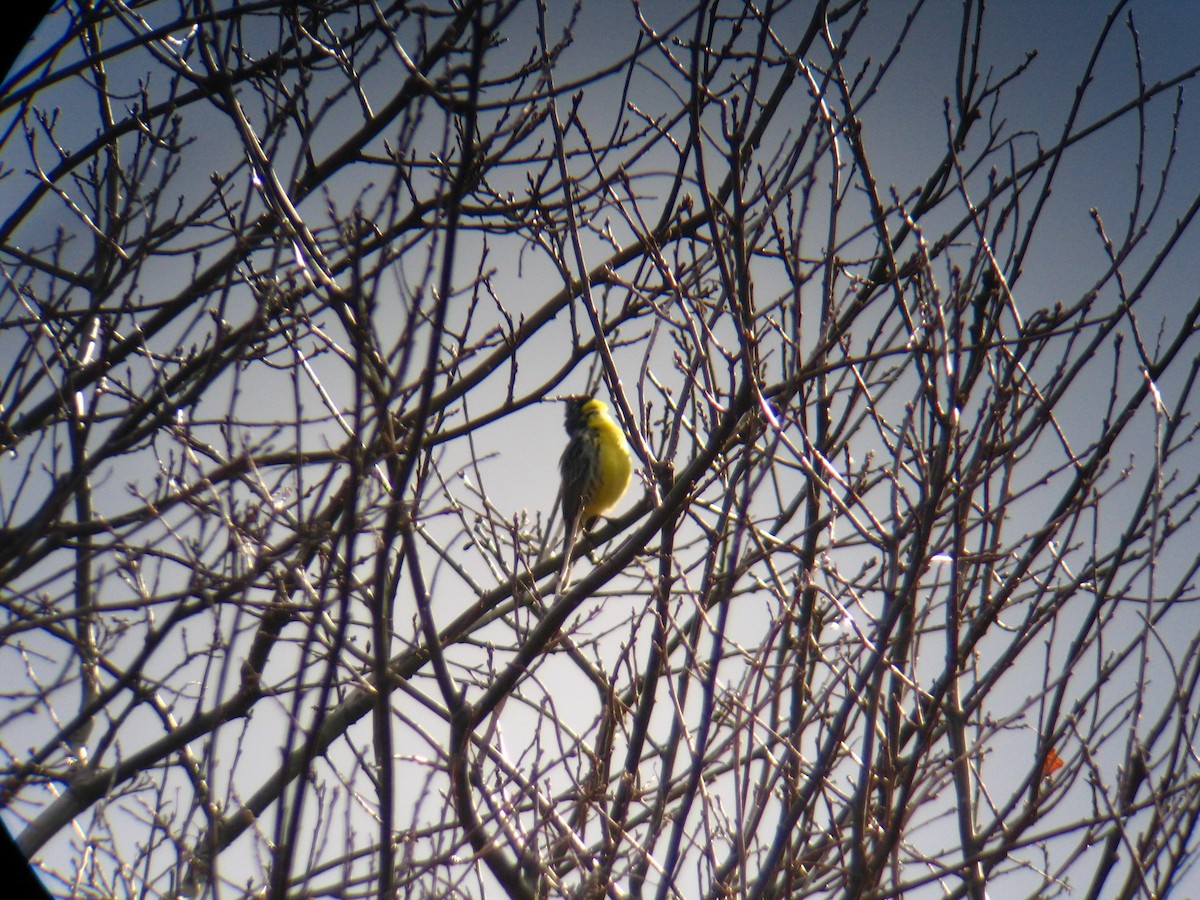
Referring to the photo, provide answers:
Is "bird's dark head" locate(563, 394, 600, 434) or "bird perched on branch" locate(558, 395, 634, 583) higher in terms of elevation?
"bird's dark head" locate(563, 394, 600, 434)

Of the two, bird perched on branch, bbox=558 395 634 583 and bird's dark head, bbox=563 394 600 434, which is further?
bird's dark head, bbox=563 394 600 434

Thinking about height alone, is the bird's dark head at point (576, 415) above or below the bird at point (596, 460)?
above

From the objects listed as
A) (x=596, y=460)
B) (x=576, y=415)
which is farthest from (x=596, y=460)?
(x=576, y=415)

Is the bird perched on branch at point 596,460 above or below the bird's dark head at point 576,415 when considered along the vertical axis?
below

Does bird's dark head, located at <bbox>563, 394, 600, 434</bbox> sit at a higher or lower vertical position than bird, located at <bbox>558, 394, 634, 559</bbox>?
higher

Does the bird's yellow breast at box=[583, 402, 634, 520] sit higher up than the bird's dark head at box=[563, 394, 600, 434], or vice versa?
the bird's dark head at box=[563, 394, 600, 434]

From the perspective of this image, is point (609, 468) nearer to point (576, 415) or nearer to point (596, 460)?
point (596, 460)

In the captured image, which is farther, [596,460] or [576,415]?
[576,415]

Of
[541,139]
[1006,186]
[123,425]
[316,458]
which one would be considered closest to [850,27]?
[1006,186]

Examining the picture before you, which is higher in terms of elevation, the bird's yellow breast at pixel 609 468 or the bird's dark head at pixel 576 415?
the bird's dark head at pixel 576 415

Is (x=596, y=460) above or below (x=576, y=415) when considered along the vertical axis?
below

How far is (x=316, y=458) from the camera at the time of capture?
5.20 metres

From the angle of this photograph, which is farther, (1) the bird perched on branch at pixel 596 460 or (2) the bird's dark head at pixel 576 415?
(2) the bird's dark head at pixel 576 415

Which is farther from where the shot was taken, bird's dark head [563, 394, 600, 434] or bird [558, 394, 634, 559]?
bird's dark head [563, 394, 600, 434]
